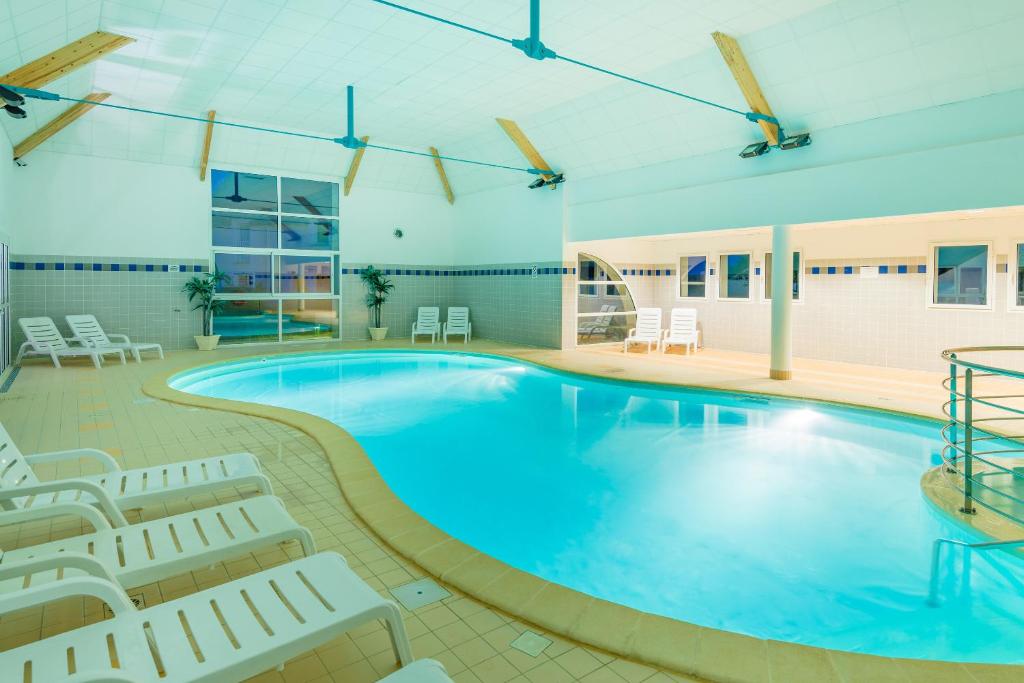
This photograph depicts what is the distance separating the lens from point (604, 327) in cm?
1159

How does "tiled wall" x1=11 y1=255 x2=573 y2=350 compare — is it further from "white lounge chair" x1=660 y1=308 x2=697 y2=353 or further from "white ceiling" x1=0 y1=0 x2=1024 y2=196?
"white lounge chair" x1=660 y1=308 x2=697 y2=353

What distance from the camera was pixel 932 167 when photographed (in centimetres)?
602

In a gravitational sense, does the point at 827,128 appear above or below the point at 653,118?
below

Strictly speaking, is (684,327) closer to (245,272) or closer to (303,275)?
(303,275)

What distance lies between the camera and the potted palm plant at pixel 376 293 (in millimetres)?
11852

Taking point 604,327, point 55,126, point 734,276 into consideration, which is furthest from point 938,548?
point 55,126

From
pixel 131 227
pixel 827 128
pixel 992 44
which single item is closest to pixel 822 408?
pixel 827 128

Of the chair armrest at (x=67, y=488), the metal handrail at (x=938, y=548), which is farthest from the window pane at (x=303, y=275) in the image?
the metal handrail at (x=938, y=548)

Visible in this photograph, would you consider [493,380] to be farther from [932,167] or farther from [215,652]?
[215,652]

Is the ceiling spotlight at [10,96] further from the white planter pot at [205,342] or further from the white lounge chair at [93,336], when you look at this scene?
the white planter pot at [205,342]

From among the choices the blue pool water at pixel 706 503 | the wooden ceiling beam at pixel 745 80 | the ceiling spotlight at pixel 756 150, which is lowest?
the blue pool water at pixel 706 503

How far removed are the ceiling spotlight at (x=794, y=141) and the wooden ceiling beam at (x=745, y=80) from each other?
9 cm

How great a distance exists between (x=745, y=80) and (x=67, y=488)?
6829 millimetres

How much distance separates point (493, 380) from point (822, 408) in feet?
13.5
